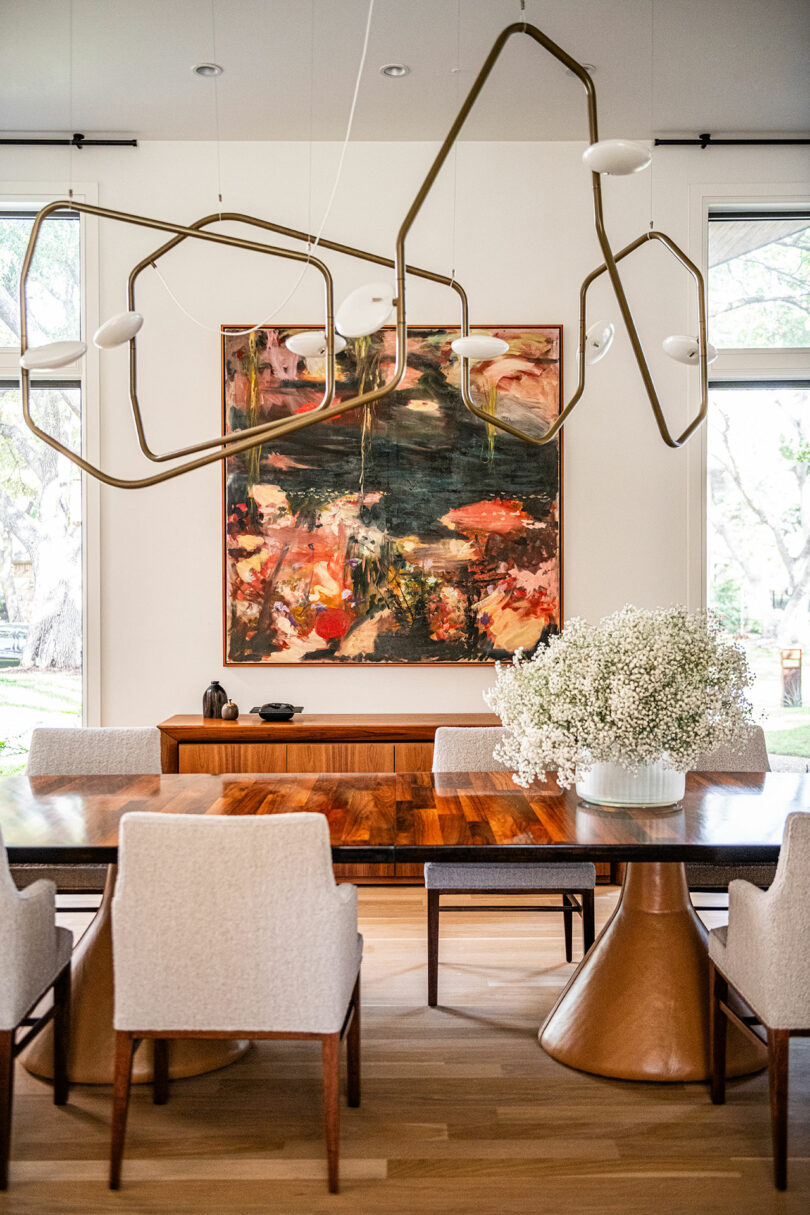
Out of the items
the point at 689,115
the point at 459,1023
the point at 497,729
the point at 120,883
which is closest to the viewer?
the point at 120,883

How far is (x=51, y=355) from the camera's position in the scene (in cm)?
232

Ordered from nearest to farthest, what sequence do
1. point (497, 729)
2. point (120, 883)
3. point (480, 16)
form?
point (120, 883), point (497, 729), point (480, 16)

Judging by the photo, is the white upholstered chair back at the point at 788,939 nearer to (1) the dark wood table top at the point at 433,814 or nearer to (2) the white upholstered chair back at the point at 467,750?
(1) the dark wood table top at the point at 433,814

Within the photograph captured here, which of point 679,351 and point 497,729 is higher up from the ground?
point 679,351

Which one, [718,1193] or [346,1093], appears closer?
[718,1193]

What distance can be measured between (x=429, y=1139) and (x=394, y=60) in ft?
13.9

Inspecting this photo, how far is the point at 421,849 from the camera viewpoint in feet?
7.66

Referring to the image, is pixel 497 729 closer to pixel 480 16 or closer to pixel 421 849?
pixel 421 849

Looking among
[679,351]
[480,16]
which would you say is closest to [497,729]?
[679,351]

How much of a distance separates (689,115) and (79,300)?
3254 millimetres

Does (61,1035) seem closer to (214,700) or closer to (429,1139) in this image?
(429,1139)

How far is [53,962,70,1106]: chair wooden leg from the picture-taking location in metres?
2.51

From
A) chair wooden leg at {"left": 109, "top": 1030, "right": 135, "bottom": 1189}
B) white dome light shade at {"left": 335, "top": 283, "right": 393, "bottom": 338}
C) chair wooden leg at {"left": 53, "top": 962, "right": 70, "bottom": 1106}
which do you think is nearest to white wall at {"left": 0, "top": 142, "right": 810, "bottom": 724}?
chair wooden leg at {"left": 53, "top": 962, "right": 70, "bottom": 1106}

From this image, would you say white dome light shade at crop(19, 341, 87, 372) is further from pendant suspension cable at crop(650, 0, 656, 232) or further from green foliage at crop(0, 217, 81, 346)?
green foliage at crop(0, 217, 81, 346)
